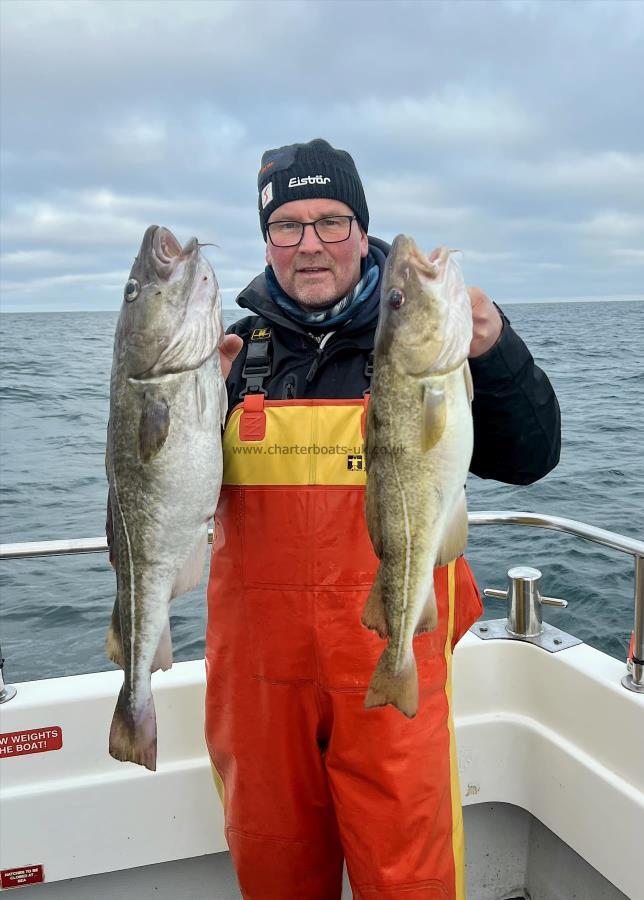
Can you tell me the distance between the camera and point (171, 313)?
7.24 feet

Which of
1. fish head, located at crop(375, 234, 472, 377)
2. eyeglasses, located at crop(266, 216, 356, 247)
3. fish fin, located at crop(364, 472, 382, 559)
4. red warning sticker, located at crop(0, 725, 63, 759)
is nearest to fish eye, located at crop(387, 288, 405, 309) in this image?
fish head, located at crop(375, 234, 472, 377)

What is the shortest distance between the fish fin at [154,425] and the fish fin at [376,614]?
745 mm

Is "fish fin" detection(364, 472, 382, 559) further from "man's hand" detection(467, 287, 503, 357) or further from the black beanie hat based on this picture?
the black beanie hat

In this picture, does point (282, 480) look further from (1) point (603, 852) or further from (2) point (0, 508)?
(2) point (0, 508)

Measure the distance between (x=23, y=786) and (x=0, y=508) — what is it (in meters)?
9.82

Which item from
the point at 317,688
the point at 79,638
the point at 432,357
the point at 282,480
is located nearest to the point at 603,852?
the point at 317,688

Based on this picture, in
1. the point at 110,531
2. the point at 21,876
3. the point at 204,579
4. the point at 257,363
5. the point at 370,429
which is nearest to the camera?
the point at 370,429

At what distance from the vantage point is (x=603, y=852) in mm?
3230

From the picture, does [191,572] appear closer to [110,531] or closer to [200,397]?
[110,531]

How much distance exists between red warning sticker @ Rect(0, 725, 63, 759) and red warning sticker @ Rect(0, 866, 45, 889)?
19.4 inches

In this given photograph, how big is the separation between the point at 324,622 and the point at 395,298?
1140 millimetres

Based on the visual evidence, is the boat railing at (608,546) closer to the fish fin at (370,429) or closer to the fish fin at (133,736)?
the fish fin at (133,736)

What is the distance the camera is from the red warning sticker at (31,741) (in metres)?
3.32

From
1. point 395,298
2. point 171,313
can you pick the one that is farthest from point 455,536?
point 171,313
